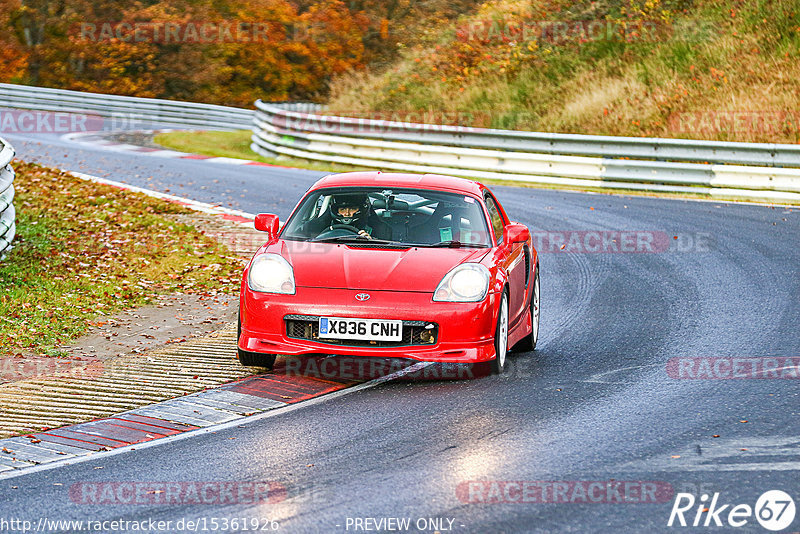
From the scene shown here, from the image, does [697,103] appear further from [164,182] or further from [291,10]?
[291,10]

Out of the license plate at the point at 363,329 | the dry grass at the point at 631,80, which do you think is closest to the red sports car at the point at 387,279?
the license plate at the point at 363,329

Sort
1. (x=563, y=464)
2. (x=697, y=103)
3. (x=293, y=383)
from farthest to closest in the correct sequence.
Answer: (x=697, y=103) < (x=293, y=383) < (x=563, y=464)

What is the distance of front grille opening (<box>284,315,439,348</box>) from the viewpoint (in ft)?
26.1

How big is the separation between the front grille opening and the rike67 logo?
8.98ft

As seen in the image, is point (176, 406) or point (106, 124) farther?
point (106, 124)

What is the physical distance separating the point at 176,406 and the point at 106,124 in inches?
1152

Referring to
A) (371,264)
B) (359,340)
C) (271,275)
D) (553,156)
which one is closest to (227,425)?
(359,340)

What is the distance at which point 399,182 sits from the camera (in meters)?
9.30

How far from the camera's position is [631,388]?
799 cm

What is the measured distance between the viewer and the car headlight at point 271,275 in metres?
8.21

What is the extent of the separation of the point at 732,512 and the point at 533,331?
4225 mm

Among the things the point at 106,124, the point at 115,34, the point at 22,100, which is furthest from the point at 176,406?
the point at 115,34

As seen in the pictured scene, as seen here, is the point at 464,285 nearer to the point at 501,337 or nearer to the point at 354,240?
the point at 501,337

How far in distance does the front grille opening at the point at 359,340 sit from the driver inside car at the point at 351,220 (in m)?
1.10
